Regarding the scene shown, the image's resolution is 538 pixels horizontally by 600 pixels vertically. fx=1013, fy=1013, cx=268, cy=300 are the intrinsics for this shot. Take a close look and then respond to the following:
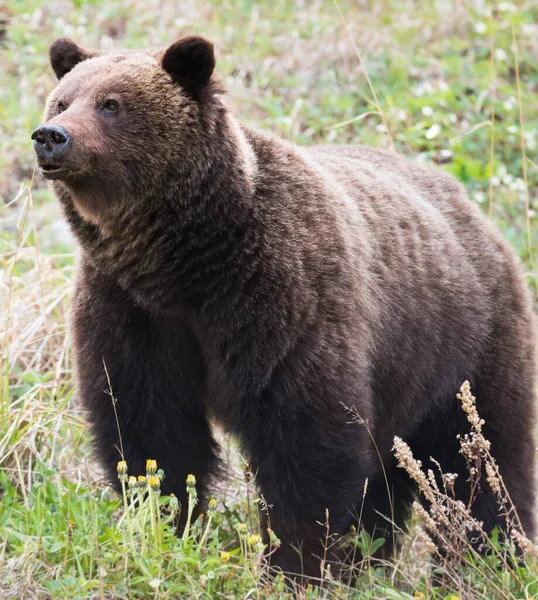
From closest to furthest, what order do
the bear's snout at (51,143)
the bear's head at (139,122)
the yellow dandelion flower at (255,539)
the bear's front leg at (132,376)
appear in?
the yellow dandelion flower at (255,539)
the bear's snout at (51,143)
the bear's head at (139,122)
the bear's front leg at (132,376)

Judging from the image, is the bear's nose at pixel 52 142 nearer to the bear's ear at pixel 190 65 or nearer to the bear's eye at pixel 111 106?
the bear's eye at pixel 111 106

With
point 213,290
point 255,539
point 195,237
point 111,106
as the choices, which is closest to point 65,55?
point 111,106

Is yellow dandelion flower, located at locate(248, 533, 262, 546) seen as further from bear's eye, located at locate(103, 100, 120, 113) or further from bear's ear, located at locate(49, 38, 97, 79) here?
bear's ear, located at locate(49, 38, 97, 79)

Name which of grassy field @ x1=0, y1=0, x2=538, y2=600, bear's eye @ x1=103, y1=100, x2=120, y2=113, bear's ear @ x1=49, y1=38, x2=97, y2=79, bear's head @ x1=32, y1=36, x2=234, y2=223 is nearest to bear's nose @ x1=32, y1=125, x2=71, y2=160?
bear's head @ x1=32, y1=36, x2=234, y2=223

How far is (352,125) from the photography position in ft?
32.3

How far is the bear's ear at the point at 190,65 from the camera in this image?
432cm

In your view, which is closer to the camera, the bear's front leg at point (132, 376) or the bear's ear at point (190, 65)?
the bear's ear at point (190, 65)

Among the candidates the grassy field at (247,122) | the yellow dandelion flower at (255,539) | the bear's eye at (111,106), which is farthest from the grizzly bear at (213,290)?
the yellow dandelion flower at (255,539)

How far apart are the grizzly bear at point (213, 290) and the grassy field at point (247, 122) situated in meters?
0.33

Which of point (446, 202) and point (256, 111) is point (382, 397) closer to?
point (446, 202)

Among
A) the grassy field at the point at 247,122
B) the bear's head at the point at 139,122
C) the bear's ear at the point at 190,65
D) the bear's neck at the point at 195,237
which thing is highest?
the bear's ear at the point at 190,65

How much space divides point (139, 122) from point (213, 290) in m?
0.77

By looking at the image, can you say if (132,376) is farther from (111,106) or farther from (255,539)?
(111,106)

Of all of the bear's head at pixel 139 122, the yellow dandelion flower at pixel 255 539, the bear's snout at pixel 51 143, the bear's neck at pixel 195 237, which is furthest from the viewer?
the bear's neck at pixel 195 237
